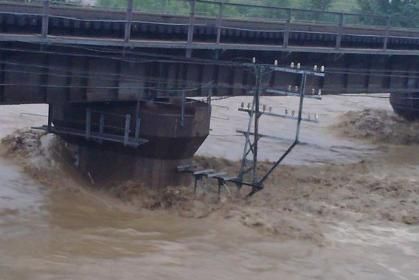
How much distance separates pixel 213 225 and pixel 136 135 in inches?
161

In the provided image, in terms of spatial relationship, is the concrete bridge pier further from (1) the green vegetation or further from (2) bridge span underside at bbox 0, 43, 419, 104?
(1) the green vegetation

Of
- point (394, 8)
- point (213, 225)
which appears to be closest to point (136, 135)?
point (213, 225)

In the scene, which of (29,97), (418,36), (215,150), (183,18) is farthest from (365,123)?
(29,97)

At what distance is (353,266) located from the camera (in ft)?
65.1

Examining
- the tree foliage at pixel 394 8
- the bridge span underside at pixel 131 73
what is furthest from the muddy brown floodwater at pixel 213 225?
the tree foliage at pixel 394 8

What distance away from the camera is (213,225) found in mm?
22594

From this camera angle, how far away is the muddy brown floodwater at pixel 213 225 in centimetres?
1902

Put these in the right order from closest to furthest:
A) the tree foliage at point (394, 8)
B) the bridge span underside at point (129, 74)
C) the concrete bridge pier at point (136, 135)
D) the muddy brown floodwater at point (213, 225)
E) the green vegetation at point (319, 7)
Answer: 1. the muddy brown floodwater at point (213, 225)
2. the bridge span underside at point (129, 74)
3. the concrete bridge pier at point (136, 135)
4. the green vegetation at point (319, 7)
5. the tree foliage at point (394, 8)

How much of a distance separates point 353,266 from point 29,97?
971 centimetres

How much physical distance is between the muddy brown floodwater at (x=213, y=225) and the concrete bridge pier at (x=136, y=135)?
0.70m

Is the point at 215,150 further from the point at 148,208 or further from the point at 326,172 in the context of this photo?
the point at 148,208

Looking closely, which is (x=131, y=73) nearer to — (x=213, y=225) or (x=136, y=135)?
(x=136, y=135)

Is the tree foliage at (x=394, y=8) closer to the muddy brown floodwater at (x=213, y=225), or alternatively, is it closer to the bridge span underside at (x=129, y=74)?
the bridge span underside at (x=129, y=74)

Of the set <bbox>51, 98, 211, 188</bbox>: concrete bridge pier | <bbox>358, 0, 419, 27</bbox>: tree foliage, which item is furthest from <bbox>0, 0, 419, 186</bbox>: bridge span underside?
<bbox>358, 0, 419, 27</bbox>: tree foliage
